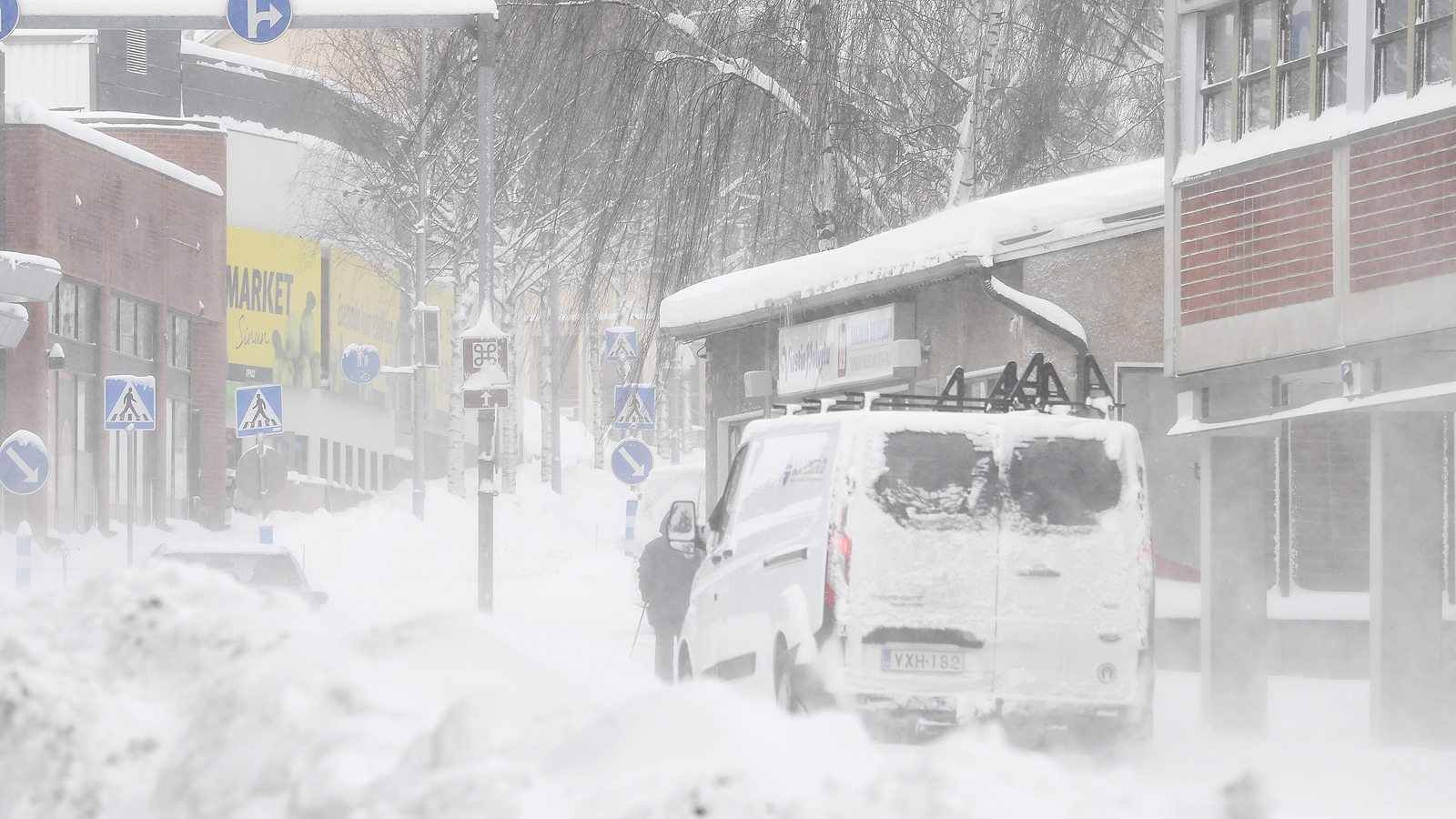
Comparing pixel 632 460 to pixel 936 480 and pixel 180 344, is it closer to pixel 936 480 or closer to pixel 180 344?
pixel 180 344

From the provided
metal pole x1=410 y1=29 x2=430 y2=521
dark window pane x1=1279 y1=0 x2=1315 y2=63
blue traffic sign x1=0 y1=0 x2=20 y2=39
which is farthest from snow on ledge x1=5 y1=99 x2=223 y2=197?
dark window pane x1=1279 y1=0 x2=1315 y2=63

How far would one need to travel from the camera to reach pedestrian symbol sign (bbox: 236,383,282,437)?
2608 cm

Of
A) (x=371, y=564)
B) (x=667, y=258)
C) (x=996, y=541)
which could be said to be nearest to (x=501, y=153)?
(x=667, y=258)

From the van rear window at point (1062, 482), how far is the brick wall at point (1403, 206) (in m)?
2.74

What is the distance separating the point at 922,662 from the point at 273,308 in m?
39.1

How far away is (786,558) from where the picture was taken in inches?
391

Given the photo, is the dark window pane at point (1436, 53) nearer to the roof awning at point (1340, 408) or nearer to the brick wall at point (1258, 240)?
the brick wall at point (1258, 240)

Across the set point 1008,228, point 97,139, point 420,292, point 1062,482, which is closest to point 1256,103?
point 1008,228

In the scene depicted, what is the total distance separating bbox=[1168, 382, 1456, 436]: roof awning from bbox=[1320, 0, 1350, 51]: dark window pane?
2.14m

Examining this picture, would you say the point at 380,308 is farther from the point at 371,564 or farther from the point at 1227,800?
the point at 1227,800

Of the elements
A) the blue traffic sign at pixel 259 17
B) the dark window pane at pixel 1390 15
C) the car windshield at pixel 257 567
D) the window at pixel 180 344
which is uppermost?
the blue traffic sign at pixel 259 17

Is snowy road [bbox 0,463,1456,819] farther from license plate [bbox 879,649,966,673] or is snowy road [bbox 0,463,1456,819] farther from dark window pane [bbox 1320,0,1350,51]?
dark window pane [bbox 1320,0,1350,51]

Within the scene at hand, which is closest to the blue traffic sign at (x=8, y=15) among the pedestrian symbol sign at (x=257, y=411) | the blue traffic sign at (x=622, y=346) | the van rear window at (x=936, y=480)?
the pedestrian symbol sign at (x=257, y=411)

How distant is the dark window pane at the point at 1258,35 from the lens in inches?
515
